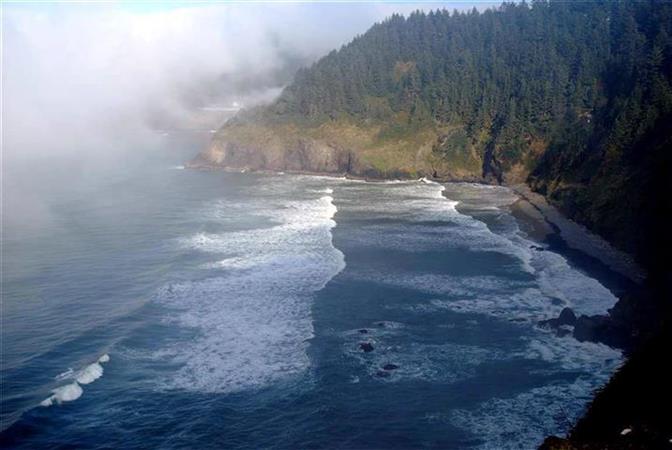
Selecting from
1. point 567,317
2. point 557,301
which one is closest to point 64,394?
point 567,317

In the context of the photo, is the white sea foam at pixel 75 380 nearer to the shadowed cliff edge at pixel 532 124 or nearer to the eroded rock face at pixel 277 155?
the shadowed cliff edge at pixel 532 124

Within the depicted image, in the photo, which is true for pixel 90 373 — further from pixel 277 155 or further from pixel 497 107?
pixel 497 107

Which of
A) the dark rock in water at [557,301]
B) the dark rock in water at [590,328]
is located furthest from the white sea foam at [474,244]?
the dark rock in water at [590,328]

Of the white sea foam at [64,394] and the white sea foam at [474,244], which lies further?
the white sea foam at [474,244]

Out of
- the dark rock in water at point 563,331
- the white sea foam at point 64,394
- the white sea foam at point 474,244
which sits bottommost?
the dark rock in water at point 563,331

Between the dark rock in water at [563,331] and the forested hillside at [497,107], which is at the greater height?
the forested hillside at [497,107]

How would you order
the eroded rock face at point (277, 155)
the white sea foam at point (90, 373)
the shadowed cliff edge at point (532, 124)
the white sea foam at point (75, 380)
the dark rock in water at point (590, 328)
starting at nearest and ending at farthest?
the white sea foam at point (75, 380), the white sea foam at point (90, 373), the dark rock in water at point (590, 328), the shadowed cliff edge at point (532, 124), the eroded rock face at point (277, 155)

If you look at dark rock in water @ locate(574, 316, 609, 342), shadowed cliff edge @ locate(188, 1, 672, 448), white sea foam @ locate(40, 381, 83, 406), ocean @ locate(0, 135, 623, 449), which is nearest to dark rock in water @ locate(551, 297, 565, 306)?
ocean @ locate(0, 135, 623, 449)

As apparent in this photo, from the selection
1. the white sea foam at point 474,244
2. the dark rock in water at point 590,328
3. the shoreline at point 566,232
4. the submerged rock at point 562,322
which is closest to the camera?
the dark rock in water at point 590,328

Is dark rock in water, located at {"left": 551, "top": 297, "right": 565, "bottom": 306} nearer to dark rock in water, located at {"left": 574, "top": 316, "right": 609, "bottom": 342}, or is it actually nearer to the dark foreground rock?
dark rock in water, located at {"left": 574, "top": 316, "right": 609, "bottom": 342}
